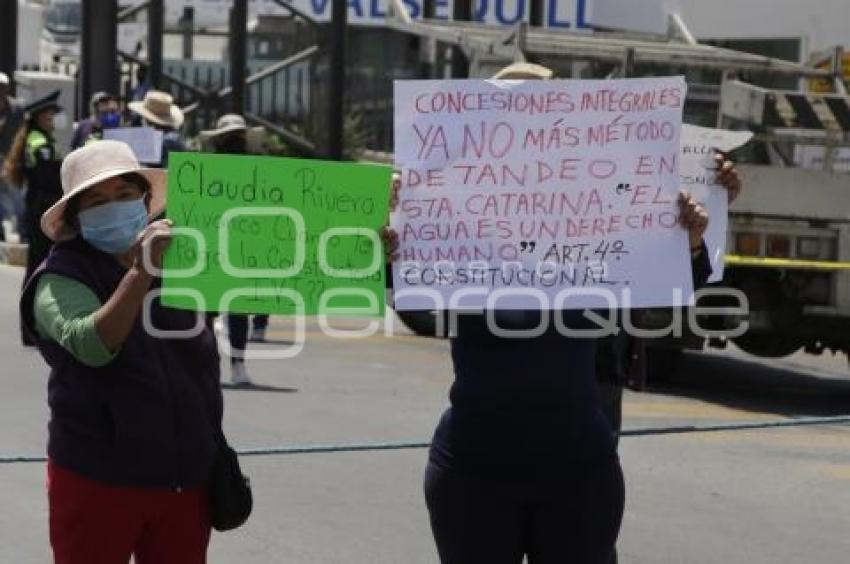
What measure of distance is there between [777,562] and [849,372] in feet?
24.7

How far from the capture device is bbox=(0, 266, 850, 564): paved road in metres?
7.86

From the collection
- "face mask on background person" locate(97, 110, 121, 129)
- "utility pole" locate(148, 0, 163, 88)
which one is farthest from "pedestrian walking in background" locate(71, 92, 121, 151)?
"utility pole" locate(148, 0, 163, 88)

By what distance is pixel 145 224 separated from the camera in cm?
479

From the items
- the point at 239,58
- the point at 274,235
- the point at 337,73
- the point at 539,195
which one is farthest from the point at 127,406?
the point at 239,58

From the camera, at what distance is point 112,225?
4703mm

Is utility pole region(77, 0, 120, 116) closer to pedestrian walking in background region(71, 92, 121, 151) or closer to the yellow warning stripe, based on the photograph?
pedestrian walking in background region(71, 92, 121, 151)

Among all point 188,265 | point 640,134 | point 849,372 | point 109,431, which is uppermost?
point 640,134

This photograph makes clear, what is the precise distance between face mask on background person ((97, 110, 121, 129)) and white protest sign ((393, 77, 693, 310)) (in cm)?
1021

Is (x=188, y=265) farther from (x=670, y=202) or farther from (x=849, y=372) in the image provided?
(x=849, y=372)

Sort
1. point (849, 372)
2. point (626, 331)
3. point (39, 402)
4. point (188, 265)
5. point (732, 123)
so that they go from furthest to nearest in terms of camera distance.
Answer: point (849, 372), point (732, 123), point (39, 402), point (626, 331), point (188, 265)

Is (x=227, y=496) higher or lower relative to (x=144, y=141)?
lower

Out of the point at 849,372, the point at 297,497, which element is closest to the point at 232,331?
the point at 297,497

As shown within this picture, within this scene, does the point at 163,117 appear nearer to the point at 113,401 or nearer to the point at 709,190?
the point at 709,190

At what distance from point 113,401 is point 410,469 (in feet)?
15.6
